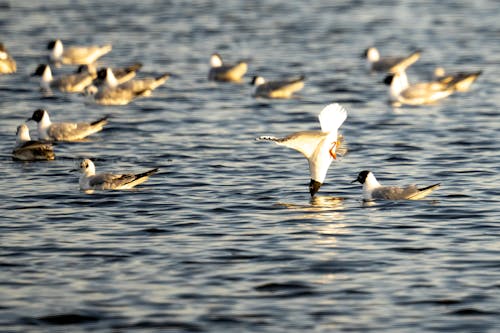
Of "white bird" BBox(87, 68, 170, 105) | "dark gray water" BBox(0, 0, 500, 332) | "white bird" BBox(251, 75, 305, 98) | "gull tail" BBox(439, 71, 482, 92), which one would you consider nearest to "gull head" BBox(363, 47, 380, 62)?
"dark gray water" BBox(0, 0, 500, 332)

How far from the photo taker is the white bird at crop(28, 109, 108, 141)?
24.0 metres

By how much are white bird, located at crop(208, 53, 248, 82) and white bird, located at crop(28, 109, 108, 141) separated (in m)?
8.42

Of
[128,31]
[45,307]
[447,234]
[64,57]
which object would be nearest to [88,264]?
[45,307]

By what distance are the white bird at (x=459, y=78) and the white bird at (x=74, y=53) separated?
10.0 metres

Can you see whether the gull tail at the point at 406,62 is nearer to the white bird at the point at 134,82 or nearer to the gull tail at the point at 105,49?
the white bird at the point at 134,82

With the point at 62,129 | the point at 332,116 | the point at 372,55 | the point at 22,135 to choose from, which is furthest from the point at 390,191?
the point at 372,55

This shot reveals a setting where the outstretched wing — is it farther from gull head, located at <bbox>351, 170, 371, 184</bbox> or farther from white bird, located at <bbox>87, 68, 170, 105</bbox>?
white bird, located at <bbox>87, 68, 170, 105</bbox>

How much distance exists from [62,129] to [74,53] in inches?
483

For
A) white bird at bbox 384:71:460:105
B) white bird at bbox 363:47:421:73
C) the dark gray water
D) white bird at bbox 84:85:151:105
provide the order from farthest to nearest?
1. white bird at bbox 363:47:421:73
2. white bird at bbox 384:71:460:105
3. white bird at bbox 84:85:151:105
4. the dark gray water

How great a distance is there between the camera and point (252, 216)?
668 inches

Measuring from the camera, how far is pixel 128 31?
42.1m

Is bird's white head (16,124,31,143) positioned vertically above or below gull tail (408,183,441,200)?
above

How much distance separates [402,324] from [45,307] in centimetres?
352

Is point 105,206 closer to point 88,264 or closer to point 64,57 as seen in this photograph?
point 88,264
